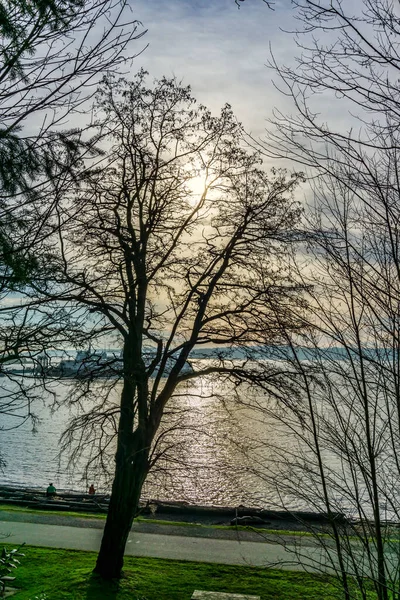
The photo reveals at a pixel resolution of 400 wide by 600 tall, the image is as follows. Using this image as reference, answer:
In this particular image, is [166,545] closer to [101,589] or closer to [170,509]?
[101,589]

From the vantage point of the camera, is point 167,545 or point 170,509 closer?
point 167,545

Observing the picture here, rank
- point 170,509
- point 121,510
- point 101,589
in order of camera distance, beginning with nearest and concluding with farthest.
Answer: point 101,589 < point 121,510 < point 170,509

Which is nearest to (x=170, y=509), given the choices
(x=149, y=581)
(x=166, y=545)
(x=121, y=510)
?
(x=166, y=545)

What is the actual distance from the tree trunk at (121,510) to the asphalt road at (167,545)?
283cm

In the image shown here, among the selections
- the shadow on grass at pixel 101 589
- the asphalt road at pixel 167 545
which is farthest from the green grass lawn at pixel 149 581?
the asphalt road at pixel 167 545

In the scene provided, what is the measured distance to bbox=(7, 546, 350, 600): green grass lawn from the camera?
12.6 m

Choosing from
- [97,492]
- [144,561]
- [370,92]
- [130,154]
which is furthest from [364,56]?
[97,492]

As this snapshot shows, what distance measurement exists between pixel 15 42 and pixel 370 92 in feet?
7.57

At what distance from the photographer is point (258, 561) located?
51.4 ft

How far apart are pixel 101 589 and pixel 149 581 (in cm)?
121

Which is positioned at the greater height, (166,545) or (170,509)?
(170,509)

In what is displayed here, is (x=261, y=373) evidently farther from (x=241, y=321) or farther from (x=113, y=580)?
(x=113, y=580)

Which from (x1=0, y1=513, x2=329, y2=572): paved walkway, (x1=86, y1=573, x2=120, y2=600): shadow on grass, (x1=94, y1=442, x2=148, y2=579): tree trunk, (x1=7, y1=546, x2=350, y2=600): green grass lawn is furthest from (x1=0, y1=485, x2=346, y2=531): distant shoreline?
(x1=86, y1=573, x2=120, y2=600): shadow on grass

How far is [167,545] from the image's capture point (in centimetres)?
1761
